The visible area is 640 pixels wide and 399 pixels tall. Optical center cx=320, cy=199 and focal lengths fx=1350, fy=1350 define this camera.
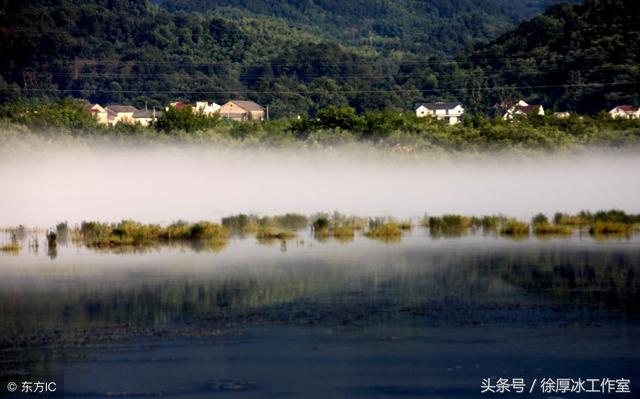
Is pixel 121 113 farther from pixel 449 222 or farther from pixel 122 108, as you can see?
pixel 449 222

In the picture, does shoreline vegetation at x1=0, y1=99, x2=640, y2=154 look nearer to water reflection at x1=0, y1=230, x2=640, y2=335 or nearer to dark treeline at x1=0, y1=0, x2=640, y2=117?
water reflection at x1=0, y1=230, x2=640, y2=335

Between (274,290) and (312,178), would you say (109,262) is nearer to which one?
(274,290)

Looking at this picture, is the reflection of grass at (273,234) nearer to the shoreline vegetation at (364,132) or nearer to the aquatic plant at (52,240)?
the aquatic plant at (52,240)

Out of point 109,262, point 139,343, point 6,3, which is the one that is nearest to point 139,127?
point 109,262

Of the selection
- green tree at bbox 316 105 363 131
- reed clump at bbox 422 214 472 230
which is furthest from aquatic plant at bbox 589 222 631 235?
green tree at bbox 316 105 363 131

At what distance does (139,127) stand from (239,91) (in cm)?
8861

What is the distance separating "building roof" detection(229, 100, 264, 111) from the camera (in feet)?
509

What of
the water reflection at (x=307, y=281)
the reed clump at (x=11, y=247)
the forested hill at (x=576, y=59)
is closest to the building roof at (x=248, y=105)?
the forested hill at (x=576, y=59)

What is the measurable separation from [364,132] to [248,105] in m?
84.3

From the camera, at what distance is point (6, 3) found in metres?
180

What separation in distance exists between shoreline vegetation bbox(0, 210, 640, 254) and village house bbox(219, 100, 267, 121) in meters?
108

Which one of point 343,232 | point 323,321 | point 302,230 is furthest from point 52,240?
point 323,321

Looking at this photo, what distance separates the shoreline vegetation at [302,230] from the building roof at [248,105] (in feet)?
368

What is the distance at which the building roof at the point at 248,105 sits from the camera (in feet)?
509
